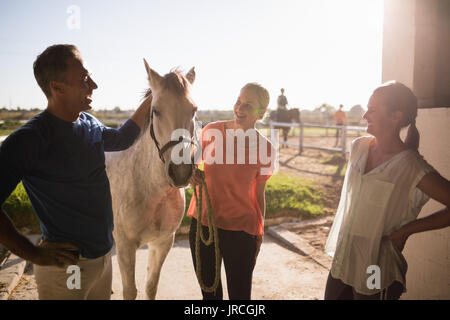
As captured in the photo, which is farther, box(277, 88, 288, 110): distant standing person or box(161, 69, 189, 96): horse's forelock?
box(277, 88, 288, 110): distant standing person

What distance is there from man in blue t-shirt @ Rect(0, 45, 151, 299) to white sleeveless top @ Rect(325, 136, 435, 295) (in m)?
1.31

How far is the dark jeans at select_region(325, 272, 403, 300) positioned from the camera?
5.09 feet

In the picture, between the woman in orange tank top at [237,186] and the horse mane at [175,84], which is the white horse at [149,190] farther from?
the woman in orange tank top at [237,186]

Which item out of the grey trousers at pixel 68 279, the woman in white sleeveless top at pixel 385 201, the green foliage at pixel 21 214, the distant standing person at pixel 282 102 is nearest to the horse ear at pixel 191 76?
the woman in white sleeveless top at pixel 385 201

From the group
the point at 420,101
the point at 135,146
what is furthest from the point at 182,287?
the point at 420,101

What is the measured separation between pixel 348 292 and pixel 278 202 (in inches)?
151

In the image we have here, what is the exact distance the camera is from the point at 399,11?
263 cm

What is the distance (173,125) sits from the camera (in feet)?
5.89

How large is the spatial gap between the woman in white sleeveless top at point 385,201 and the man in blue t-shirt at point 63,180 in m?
1.33

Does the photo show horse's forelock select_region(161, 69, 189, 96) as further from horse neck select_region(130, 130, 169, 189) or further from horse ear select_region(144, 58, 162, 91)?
horse neck select_region(130, 130, 169, 189)

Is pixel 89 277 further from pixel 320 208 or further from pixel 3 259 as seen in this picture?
pixel 320 208

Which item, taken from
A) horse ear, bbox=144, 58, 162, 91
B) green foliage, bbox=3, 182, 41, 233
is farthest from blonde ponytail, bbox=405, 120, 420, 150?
green foliage, bbox=3, 182, 41, 233

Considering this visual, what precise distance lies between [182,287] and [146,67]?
235 cm

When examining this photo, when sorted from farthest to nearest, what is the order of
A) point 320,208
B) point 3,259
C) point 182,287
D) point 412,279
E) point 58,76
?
point 320,208, point 3,259, point 182,287, point 412,279, point 58,76
